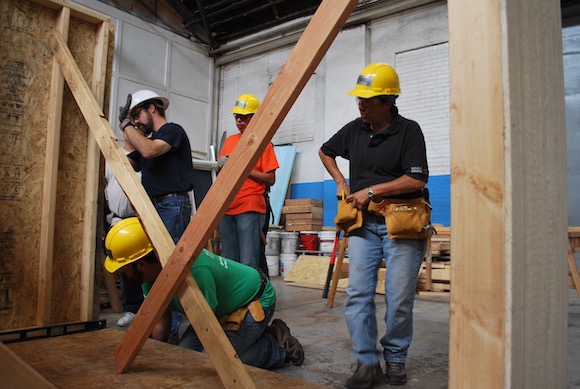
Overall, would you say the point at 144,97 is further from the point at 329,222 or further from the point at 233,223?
the point at 329,222

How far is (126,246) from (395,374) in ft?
5.13

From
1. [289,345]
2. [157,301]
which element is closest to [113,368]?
[157,301]

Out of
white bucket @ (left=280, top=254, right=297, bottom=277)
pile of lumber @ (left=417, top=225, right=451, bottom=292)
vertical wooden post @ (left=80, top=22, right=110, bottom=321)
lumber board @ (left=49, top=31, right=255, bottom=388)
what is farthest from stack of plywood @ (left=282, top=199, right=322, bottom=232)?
lumber board @ (left=49, top=31, right=255, bottom=388)

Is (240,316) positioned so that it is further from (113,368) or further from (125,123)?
(125,123)

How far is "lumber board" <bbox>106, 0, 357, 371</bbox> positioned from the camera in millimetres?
1282

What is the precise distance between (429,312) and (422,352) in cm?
155

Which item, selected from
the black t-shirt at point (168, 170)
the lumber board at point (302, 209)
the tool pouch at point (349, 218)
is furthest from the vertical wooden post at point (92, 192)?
the lumber board at point (302, 209)

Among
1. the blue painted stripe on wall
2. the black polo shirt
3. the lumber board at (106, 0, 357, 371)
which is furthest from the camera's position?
the blue painted stripe on wall

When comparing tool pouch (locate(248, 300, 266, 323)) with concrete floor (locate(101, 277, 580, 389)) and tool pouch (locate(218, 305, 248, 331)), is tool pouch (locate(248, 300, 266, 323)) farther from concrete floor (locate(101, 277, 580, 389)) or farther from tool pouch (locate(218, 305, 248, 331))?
concrete floor (locate(101, 277, 580, 389))

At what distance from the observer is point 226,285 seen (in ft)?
7.40

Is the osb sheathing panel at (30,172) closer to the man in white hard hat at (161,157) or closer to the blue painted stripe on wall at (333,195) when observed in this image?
the man in white hard hat at (161,157)

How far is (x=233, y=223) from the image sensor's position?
3625 millimetres

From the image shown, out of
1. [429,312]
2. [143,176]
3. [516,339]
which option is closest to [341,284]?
[429,312]

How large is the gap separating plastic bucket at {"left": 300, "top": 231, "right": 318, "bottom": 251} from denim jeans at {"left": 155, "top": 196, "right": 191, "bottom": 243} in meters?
5.03
